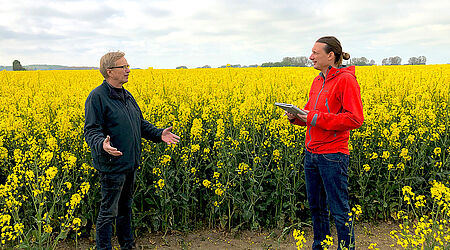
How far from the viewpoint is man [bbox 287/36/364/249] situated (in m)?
2.61

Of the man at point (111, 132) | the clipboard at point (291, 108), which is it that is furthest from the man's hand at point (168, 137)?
the clipboard at point (291, 108)

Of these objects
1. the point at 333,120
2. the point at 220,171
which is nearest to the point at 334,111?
the point at 333,120

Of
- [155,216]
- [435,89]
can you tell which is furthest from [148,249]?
[435,89]

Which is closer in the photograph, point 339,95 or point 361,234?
point 339,95

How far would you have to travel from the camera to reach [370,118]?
4.38 m

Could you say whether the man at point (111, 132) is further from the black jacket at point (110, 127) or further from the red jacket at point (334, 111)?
the red jacket at point (334, 111)

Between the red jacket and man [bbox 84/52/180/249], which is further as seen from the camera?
man [bbox 84/52/180/249]

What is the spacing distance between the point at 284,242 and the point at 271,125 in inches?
59.2

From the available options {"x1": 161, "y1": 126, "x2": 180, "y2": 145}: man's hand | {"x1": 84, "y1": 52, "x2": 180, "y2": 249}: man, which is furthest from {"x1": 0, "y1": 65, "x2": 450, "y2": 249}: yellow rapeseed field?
{"x1": 84, "y1": 52, "x2": 180, "y2": 249}: man

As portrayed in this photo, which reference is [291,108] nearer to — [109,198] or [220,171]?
[220,171]

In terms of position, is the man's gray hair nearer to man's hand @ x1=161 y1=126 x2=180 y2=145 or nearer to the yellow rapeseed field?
man's hand @ x1=161 y1=126 x2=180 y2=145

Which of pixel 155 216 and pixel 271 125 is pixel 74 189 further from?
pixel 271 125

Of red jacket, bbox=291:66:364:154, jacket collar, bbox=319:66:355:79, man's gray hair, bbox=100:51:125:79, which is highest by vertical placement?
man's gray hair, bbox=100:51:125:79

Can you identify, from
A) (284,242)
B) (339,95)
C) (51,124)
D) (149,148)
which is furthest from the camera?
(51,124)
